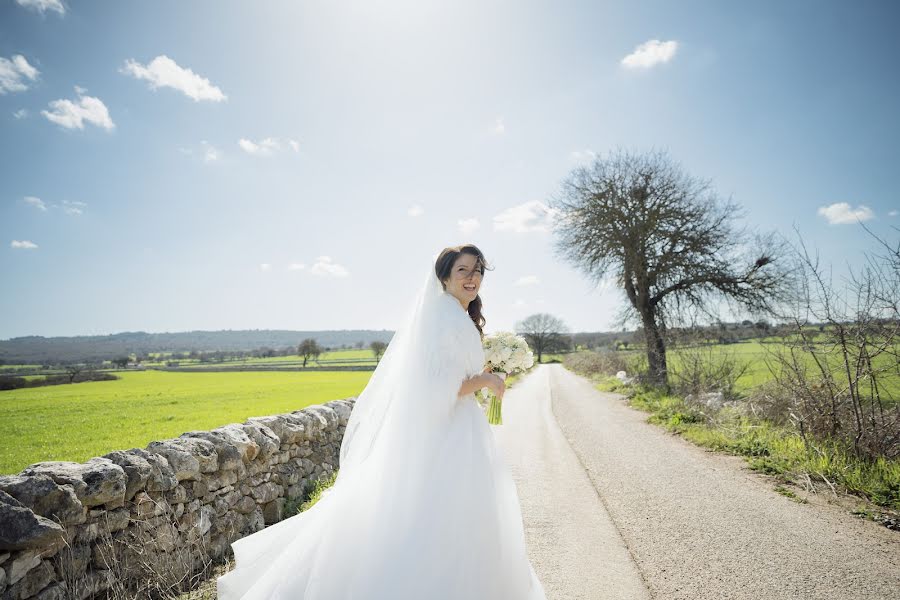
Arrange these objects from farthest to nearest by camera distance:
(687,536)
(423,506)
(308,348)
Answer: (308,348) < (687,536) < (423,506)

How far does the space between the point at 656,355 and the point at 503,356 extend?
15.8m

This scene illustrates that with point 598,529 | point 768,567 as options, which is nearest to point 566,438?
point 598,529

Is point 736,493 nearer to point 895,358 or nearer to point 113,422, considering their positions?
point 895,358

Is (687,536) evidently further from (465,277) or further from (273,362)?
(273,362)

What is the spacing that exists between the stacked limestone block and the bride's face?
4.07 metres

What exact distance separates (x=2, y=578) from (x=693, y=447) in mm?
10264

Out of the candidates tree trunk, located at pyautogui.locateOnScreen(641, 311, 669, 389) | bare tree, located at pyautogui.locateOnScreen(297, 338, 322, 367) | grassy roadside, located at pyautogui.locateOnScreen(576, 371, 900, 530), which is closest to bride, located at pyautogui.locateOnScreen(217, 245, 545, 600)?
grassy roadside, located at pyautogui.locateOnScreen(576, 371, 900, 530)

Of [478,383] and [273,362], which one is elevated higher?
[478,383]

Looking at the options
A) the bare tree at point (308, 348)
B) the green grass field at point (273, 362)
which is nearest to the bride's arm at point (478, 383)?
the green grass field at point (273, 362)

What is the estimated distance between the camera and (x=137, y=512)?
4.61 meters

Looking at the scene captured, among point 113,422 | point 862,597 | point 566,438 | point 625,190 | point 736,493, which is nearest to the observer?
point 862,597

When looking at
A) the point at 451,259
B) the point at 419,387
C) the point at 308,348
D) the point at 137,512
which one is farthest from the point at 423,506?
the point at 308,348

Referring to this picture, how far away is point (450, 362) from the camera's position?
115 inches

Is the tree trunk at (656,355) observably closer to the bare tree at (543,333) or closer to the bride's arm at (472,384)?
the bride's arm at (472,384)
